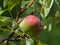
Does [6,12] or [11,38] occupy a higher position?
[6,12]

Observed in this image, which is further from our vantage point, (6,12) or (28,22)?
(6,12)

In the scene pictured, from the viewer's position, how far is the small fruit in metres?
1.38

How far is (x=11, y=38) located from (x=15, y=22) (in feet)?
0.32

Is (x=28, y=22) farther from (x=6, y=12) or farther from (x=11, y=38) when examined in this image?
(x=6, y=12)

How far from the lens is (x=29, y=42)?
1.42m

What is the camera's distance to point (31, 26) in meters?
1.40

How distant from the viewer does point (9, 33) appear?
1494 mm

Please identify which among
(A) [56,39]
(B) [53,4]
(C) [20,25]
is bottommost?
(A) [56,39]

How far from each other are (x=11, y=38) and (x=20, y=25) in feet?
0.36

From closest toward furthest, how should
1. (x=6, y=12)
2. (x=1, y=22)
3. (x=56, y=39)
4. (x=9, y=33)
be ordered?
(x=1, y=22), (x=9, y=33), (x=6, y=12), (x=56, y=39)

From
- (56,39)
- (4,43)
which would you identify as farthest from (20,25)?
(56,39)

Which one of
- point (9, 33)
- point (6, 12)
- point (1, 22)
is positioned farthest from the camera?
point (6, 12)

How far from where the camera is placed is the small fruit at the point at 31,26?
54.5 inches

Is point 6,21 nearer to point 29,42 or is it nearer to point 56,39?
point 29,42
